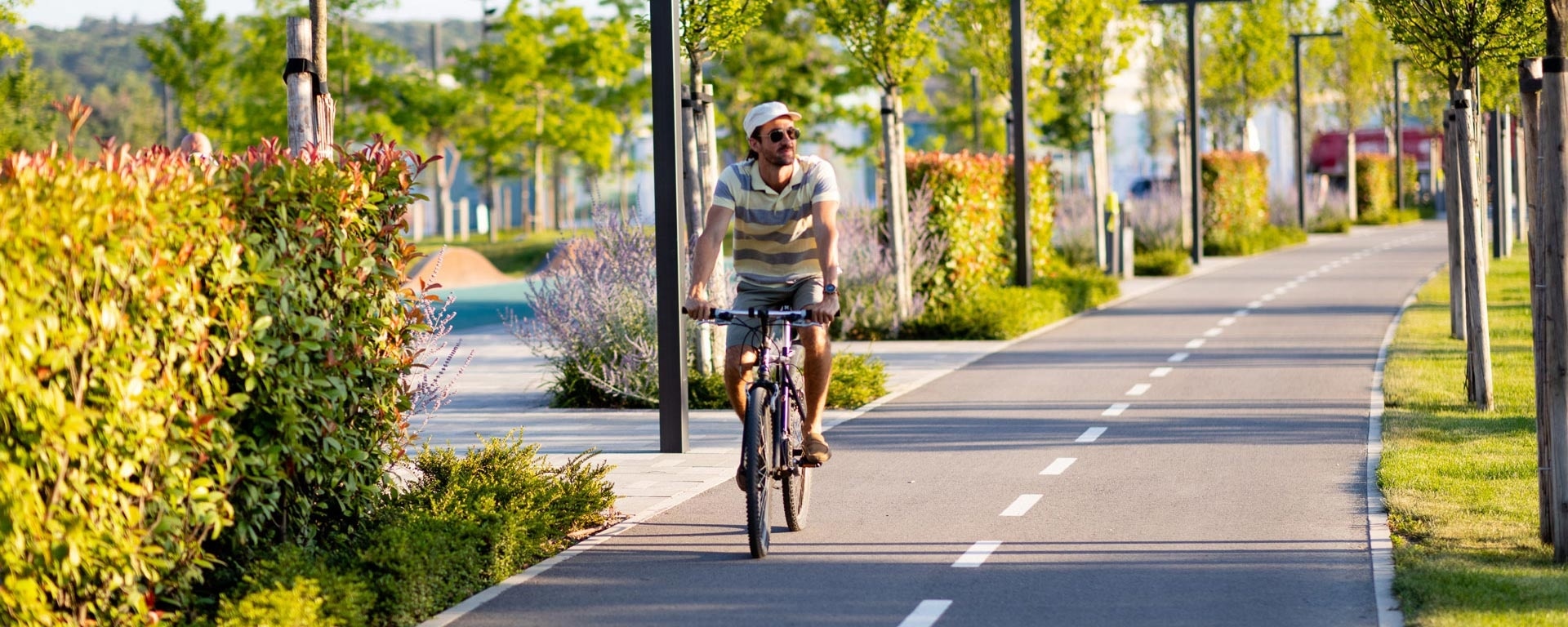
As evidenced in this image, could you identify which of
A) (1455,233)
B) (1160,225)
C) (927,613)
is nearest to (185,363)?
(927,613)

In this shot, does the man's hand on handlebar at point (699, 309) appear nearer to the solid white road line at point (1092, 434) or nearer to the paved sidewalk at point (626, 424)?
the paved sidewalk at point (626, 424)

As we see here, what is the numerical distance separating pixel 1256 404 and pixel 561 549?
5.95 m

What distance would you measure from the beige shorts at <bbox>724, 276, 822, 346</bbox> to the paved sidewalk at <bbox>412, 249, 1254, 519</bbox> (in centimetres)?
115

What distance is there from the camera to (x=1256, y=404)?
39.1 feet

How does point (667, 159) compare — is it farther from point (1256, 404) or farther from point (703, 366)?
point (1256, 404)

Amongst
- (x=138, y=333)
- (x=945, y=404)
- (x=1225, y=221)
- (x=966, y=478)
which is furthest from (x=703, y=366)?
(x=1225, y=221)

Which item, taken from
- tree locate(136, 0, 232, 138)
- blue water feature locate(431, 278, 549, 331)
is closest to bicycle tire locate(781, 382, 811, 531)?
blue water feature locate(431, 278, 549, 331)

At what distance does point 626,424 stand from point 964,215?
25.5 feet

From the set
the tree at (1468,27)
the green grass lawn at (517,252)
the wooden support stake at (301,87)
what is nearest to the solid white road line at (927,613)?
the wooden support stake at (301,87)

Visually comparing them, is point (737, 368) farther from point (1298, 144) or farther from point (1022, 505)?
point (1298, 144)

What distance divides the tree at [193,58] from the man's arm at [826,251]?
118 feet

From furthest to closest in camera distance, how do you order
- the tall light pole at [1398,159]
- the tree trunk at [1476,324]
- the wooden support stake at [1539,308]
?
the tall light pole at [1398,159] < the tree trunk at [1476,324] < the wooden support stake at [1539,308]

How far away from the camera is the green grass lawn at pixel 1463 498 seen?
19.7ft

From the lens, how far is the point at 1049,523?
7.82 m
